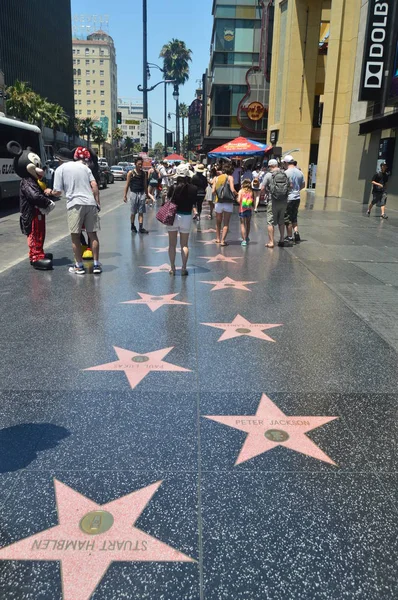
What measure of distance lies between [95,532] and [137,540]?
22cm

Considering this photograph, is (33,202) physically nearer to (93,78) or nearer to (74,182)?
(74,182)

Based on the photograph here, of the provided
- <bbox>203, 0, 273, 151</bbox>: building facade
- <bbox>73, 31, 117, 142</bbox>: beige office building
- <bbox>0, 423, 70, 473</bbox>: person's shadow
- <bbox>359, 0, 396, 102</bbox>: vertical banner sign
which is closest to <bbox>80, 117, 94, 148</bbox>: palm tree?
<bbox>73, 31, 117, 142</bbox>: beige office building

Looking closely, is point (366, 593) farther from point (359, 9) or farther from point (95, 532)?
point (359, 9)

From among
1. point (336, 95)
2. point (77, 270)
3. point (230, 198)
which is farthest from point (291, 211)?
point (336, 95)

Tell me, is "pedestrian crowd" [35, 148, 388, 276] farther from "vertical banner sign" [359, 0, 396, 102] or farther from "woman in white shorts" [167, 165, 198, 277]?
"vertical banner sign" [359, 0, 396, 102]

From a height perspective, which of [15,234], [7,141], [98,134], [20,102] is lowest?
[15,234]

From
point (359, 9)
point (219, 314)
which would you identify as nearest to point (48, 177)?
point (359, 9)

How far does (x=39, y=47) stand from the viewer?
79.2 m

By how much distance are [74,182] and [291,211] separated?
5.34m

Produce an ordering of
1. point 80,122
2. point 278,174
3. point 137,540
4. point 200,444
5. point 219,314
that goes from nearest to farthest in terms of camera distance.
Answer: point 137,540 → point 200,444 → point 219,314 → point 278,174 → point 80,122

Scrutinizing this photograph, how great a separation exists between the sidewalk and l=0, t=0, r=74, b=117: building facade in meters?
71.1

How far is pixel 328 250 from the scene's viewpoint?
1075 centimetres

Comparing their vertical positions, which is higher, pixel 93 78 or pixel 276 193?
pixel 93 78

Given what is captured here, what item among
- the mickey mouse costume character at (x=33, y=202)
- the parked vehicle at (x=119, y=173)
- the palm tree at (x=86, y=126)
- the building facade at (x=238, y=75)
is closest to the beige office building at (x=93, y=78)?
the palm tree at (x=86, y=126)
